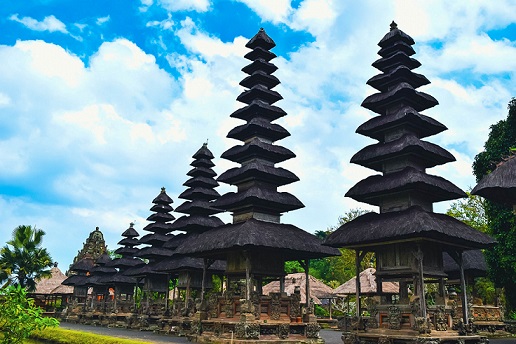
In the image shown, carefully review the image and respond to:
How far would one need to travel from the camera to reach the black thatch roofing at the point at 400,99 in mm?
24062

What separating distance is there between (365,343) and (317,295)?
24.5 metres

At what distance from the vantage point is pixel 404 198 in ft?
72.2

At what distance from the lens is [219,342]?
2197cm

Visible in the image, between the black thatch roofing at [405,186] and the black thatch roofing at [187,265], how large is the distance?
12486 millimetres

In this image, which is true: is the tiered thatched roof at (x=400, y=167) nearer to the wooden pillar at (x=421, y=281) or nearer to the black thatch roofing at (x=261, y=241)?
the wooden pillar at (x=421, y=281)

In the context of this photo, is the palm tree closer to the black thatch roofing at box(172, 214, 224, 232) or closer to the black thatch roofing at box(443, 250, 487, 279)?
the black thatch roofing at box(172, 214, 224, 232)

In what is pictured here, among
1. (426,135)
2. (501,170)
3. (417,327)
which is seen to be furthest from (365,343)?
(426,135)

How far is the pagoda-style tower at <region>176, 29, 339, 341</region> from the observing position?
74.4 feet

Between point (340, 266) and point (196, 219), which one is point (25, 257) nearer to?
point (196, 219)

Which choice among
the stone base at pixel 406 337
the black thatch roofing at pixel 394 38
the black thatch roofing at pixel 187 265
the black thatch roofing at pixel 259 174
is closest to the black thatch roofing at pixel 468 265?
the stone base at pixel 406 337

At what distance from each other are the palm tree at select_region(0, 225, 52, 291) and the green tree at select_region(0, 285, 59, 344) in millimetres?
36439

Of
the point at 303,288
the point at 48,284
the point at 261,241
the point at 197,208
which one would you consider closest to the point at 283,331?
the point at 261,241

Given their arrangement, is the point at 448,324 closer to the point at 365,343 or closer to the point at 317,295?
the point at 365,343

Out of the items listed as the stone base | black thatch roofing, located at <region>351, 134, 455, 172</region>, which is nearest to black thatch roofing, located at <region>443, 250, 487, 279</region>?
black thatch roofing, located at <region>351, 134, 455, 172</region>
